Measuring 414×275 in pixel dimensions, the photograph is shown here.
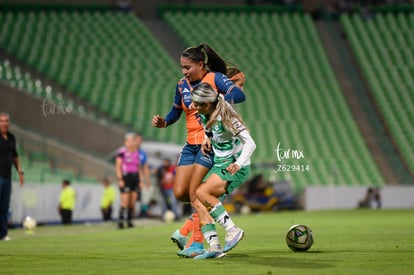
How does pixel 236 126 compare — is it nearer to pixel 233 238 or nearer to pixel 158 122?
pixel 233 238

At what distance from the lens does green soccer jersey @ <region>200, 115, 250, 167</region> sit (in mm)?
10500

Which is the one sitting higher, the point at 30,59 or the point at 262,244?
the point at 30,59

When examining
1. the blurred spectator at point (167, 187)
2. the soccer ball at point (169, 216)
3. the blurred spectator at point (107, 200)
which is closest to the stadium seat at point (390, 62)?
the blurred spectator at point (167, 187)

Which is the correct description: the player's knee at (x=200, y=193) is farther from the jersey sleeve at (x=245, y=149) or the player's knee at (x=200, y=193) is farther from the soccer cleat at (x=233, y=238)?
the jersey sleeve at (x=245, y=149)

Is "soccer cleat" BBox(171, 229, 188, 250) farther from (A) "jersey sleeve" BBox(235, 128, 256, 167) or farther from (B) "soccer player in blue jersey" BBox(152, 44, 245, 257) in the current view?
(A) "jersey sleeve" BBox(235, 128, 256, 167)

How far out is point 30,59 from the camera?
38.8 metres

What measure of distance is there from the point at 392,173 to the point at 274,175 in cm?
558

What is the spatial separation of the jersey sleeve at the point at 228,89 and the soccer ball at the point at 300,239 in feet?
6.67

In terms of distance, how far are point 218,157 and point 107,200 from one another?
61.3 feet

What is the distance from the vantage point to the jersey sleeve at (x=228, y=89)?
35.5 feet

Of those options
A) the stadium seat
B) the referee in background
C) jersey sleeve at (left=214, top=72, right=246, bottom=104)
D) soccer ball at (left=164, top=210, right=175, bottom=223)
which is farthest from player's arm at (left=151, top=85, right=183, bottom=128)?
the stadium seat

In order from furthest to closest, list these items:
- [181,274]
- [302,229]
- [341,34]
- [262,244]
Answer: [341,34] < [262,244] < [302,229] < [181,274]

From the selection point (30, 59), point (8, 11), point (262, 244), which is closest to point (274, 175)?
point (30, 59)

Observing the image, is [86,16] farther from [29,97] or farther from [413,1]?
[413,1]
